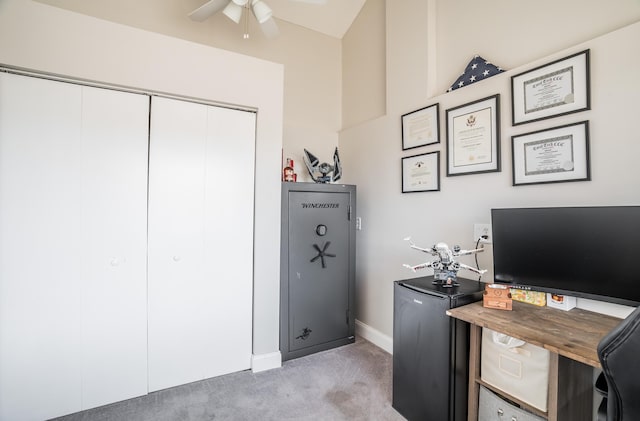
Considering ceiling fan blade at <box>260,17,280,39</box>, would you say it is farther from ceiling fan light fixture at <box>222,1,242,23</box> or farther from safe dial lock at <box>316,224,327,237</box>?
safe dial lock at <box>316,224,327,237</box>

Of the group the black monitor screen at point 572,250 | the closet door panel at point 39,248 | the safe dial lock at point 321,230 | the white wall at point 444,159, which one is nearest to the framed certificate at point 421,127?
the white wall at point 444,159

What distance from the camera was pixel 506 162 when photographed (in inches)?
73.1

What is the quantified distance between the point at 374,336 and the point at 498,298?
1592mm

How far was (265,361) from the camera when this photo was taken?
234cm

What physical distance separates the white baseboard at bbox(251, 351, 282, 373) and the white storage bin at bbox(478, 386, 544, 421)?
147 centimetres

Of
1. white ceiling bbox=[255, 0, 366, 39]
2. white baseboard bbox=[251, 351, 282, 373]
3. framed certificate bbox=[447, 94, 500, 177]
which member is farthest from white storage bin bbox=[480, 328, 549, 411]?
white ceiling bbox=[255, 0, 366, 39]

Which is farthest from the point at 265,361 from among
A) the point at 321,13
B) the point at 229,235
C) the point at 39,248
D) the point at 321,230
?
the point at 321,13

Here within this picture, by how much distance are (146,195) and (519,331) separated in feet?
7.41

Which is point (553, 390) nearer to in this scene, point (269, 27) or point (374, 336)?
point (374, 336)

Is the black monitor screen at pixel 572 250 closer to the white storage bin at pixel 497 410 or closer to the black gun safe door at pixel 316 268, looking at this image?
the white storage bin at pixel 497 410

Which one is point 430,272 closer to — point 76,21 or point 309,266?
point 309,266

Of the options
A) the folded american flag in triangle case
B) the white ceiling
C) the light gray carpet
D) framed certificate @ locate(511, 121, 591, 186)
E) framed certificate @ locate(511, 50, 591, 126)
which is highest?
the white ceiling

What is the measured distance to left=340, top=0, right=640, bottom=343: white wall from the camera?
1425mm

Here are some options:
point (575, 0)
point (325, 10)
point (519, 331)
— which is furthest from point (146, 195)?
point (575, 0)
